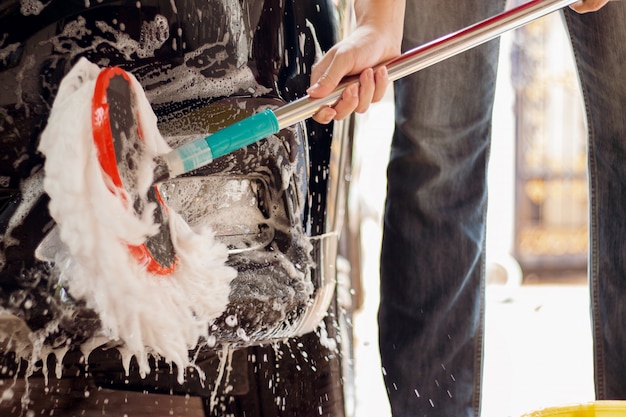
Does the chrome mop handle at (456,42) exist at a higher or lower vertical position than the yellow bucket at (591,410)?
higher

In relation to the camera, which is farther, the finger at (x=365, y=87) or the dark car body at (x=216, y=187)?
the finger at (x=365, y=87)

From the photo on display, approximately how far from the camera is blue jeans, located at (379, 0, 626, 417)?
4.17 feet

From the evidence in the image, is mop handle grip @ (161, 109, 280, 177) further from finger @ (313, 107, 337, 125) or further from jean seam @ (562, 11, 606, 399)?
jean seam @ (562, 11, 606, 399)

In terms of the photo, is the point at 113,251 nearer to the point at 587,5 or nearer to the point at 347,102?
the point at 347,102

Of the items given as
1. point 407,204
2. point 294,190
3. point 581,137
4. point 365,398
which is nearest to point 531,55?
point 581,137

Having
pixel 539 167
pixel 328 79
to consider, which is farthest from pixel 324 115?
pixel 539 167

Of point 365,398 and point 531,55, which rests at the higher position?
point 531,55

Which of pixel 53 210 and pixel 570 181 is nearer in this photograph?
pixel 53 210

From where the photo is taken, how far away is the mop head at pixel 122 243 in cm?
68

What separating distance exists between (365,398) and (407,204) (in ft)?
2.32

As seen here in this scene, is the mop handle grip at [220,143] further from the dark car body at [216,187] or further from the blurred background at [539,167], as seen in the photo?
the blurred background at [539,167]

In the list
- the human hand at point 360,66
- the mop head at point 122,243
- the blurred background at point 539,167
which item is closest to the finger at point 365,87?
the human hand at point 360,66

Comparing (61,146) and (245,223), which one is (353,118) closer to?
(245,223)

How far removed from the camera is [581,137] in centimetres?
467
